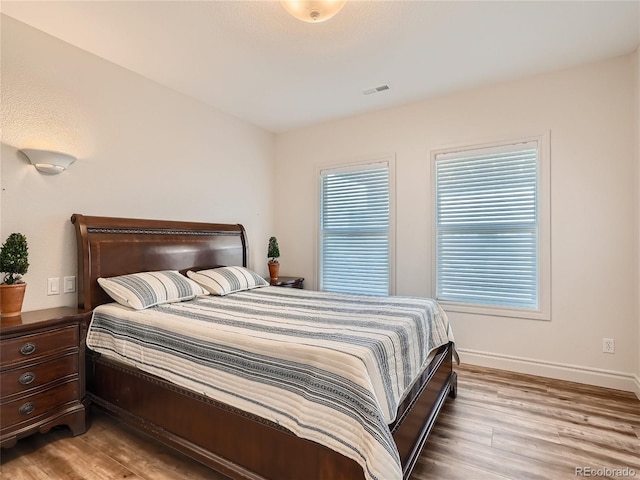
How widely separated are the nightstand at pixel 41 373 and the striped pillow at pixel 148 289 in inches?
10.1

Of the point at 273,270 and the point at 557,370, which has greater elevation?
the point at 273,270

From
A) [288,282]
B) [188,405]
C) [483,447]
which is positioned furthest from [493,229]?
[188,405]

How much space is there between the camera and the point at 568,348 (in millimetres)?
2977

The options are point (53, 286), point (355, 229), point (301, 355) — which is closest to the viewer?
point (301, 355)

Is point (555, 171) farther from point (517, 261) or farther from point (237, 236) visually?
point (237, 236)

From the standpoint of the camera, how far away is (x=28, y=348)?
201 cm

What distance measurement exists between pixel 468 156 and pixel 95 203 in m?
3.50

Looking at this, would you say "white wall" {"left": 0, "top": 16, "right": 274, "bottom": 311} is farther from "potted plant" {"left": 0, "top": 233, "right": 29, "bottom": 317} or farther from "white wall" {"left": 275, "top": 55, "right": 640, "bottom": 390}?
"white wall" {"left": 275, "top": 55, "right": 640, "bottom": 390}

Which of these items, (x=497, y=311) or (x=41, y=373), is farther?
(x=497, y=311)

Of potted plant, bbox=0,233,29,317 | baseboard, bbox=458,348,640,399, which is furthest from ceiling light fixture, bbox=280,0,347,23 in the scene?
baseboard, bbox=458,348,640,399

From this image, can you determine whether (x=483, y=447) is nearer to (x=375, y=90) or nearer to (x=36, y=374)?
(x=36, y=374)

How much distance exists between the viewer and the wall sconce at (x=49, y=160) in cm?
229

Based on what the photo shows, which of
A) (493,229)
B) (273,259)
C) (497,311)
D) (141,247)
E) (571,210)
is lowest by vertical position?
(497,311)

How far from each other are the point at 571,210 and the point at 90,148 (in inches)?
164
